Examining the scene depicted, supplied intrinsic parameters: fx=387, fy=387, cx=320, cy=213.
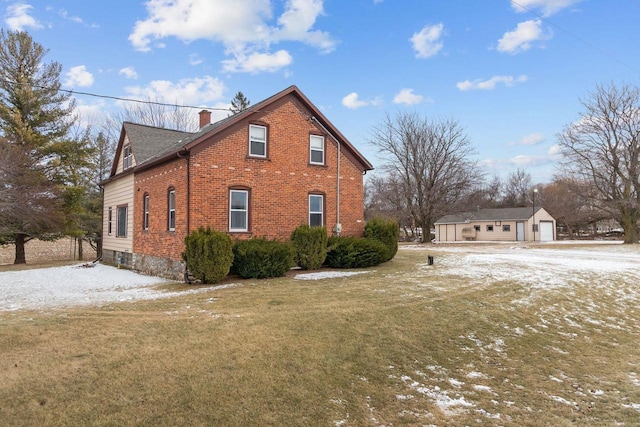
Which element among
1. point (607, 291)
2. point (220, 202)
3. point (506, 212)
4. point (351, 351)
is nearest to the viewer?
point (351, 351)

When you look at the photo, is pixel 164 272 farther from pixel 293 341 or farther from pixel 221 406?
pixel 221 406

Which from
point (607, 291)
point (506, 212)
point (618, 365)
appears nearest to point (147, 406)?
point (618, 365)

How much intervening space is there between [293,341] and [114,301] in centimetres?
498

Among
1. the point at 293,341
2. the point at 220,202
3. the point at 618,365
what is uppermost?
the point at 220,202

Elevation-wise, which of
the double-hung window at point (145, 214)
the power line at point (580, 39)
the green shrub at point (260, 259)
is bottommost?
the green shrub at point (260, 259)

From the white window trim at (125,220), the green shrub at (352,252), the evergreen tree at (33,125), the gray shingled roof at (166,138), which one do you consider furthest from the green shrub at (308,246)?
the evergreen tree at (33,125)

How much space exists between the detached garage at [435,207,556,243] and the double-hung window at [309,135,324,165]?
120ft

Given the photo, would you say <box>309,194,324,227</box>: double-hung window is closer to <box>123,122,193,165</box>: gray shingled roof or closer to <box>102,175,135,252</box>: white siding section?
<box>123,122,193,165</box>: gray shingled roof

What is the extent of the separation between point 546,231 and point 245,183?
45.3 m

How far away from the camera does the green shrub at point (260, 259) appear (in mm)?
11781

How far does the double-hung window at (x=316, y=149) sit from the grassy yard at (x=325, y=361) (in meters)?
7.25

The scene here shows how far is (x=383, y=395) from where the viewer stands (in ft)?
14.9

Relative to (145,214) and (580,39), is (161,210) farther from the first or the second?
(580,39)

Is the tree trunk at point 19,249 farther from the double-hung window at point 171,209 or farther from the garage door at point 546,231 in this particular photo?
the garage door at point 546,231
